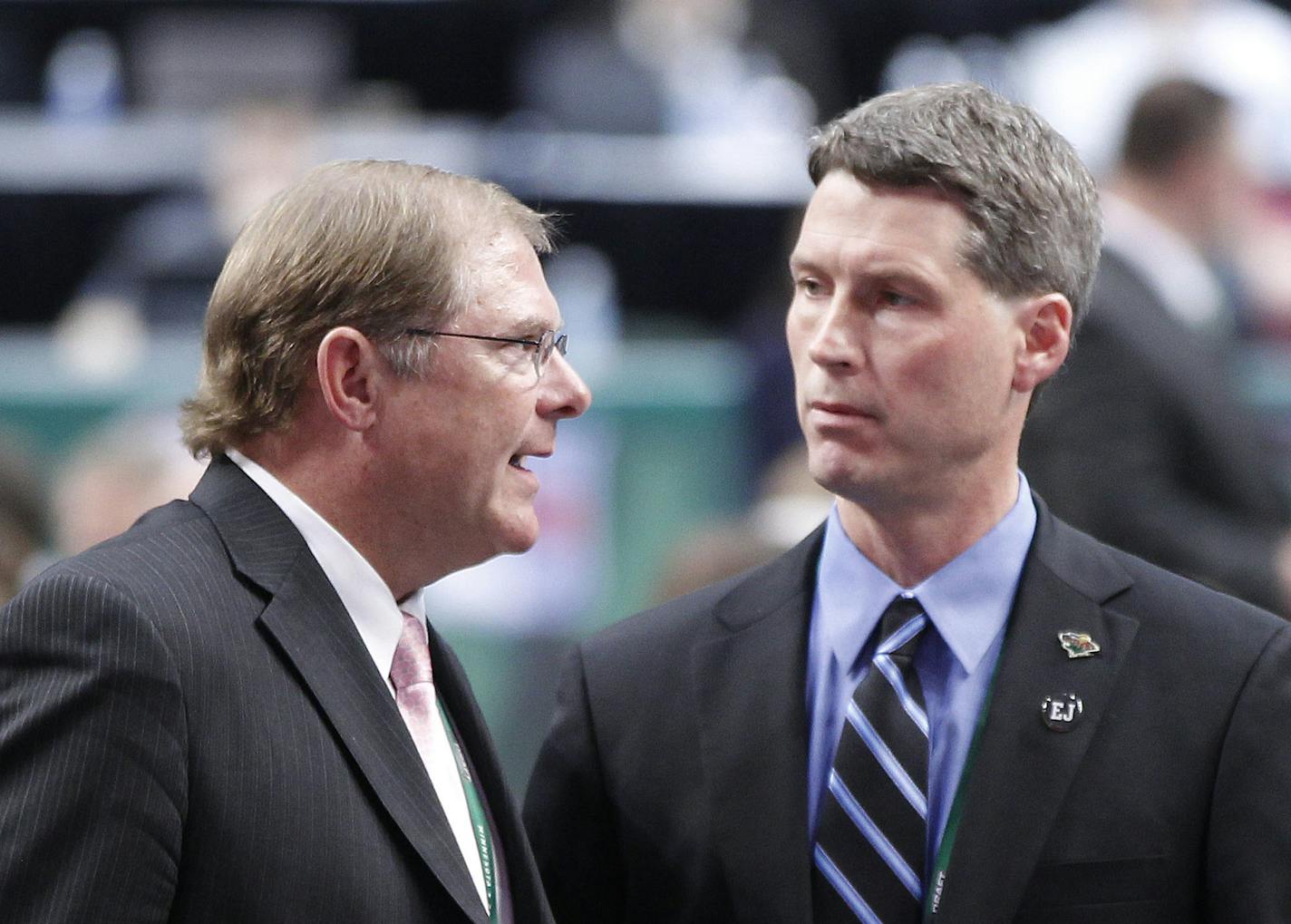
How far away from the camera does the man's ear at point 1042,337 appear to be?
108 inches

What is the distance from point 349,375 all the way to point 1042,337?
0.95 metres

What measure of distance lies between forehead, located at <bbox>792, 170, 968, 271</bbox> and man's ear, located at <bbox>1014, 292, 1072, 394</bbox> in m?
0.16

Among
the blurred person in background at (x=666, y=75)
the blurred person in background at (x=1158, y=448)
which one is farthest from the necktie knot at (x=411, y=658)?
the blurred person in background at (x=666, y=75)

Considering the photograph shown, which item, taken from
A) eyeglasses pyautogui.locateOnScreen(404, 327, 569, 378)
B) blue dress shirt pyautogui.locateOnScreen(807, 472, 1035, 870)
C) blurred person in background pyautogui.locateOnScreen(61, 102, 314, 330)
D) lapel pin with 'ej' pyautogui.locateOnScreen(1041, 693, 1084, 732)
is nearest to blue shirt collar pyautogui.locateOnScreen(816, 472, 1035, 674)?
blue dress shirt pyautogui.locateOnScreen(807, 472, 1035, 870)

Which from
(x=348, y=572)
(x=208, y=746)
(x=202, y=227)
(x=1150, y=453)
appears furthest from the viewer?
(x=202, y=227)

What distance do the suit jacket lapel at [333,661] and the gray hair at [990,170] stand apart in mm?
905

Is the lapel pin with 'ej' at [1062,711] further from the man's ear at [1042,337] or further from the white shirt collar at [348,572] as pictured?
the white shirt collar at [348,572]

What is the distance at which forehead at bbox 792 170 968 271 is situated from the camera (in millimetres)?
2650

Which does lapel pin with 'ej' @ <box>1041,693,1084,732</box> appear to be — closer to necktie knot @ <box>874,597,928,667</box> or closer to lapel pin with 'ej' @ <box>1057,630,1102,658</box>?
lapel pin with 'ej' @ <box>1057,630,1102,658</box>

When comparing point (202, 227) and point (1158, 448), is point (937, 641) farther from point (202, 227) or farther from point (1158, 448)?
point (202, 227)

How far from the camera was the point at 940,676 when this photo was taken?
2.72m

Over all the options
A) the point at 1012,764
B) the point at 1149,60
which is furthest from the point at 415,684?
the point at 1149,60

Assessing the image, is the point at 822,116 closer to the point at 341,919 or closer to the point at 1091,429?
the point at 1091,429

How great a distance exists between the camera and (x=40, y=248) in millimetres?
9273
